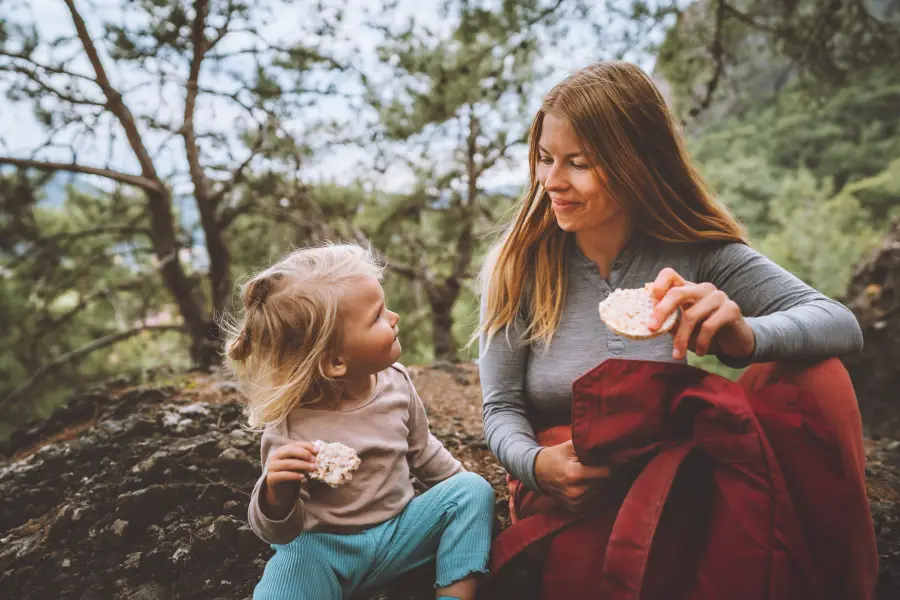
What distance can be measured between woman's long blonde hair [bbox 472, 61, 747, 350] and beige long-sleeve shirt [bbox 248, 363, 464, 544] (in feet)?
1.28

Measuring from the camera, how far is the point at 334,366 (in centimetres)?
149

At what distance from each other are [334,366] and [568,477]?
663 mm

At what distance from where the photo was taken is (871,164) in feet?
61.1

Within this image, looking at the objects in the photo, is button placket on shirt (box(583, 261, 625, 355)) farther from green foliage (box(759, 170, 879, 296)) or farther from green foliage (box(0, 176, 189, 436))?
green foliage (box(759, 170, 879, 296))

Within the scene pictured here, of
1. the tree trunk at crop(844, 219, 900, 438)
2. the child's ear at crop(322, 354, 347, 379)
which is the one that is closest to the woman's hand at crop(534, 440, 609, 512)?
the child's ear at crop(322, 354, 347, 379)

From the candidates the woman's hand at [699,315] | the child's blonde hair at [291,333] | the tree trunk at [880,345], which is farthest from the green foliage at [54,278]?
the tree trunk at [880,345]

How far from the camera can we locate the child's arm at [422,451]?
1.72m

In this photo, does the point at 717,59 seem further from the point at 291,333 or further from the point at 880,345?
the point at 291,333

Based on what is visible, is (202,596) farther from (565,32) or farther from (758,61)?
(758,61)

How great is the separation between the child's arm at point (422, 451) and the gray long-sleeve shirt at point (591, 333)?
0.73ft

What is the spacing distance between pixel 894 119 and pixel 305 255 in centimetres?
2356

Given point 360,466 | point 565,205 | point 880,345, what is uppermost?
point 565,205

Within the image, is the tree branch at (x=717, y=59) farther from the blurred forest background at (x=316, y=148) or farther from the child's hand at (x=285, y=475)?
the child's hand at (x=285, y=475)

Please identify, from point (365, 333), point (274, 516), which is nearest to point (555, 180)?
point (365, 333)
